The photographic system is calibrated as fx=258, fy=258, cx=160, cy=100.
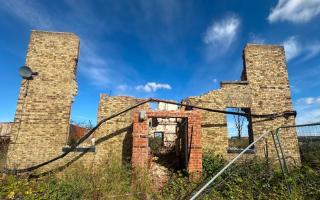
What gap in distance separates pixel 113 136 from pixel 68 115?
5.92 feet

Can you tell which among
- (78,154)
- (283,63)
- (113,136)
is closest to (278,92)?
(283,63)

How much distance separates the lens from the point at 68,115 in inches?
371

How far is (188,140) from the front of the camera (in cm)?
857

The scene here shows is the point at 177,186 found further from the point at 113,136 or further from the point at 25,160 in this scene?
the point at 25,160


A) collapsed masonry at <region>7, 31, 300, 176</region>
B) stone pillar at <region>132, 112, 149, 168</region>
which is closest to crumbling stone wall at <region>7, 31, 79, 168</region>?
collapsed masonry at <region>7, 31, 300, 176</region>

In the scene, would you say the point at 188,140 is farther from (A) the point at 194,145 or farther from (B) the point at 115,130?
(B) the point at 115,130

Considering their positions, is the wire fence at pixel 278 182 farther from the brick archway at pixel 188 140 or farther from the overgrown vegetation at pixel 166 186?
the brick archway at pixel 188 140

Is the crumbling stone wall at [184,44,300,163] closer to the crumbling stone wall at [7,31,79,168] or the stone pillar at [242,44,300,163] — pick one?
the stone pillar at [242,44,300,163]

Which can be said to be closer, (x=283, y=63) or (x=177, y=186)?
→ (x=177, y=186)

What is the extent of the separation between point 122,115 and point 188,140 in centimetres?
278

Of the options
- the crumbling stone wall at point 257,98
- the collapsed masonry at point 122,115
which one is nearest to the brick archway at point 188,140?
the collapsed masonry at point 122,115

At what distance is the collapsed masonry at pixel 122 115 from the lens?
879 centimetres

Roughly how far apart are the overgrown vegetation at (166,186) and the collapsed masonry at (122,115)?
0.74m

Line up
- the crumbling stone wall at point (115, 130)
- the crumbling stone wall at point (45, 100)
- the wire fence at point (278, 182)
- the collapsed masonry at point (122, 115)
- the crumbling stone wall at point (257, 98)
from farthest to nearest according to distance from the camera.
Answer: the crumbling stone wall at point (257, 98), the crumbling stone wall at point (115, 130), the crumbling stone wall at point (45, 100), the collapsed masonry at point (122, 115), the wire fence at point (278, 182)
